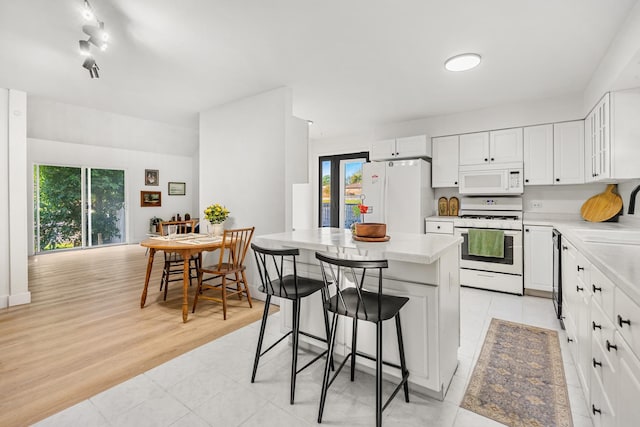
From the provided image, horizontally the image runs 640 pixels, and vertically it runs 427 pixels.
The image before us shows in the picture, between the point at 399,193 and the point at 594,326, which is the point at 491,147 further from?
the point at 594,326

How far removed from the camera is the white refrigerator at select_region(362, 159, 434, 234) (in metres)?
4.52

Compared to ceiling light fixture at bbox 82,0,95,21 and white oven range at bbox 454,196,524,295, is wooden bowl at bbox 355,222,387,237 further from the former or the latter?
ceiling light fixture at bbox 82,0,95,21

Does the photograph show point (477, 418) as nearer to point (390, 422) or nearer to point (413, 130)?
point (390, 422)

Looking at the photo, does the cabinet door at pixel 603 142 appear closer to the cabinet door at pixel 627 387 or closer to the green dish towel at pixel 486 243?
the green dish towel at pixel 486 243

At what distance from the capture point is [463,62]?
9.37 ft

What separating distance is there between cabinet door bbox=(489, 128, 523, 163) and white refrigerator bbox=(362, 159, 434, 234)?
0.90 meters

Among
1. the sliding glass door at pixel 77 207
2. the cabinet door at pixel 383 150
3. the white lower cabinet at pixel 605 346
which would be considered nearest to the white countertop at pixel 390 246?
the white lower cabinet at pixel 605 346

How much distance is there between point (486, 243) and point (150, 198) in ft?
25.8

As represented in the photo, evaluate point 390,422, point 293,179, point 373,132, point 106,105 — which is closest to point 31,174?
point 106,105

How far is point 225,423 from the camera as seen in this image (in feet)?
5.39

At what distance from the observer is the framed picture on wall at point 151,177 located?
800 cm

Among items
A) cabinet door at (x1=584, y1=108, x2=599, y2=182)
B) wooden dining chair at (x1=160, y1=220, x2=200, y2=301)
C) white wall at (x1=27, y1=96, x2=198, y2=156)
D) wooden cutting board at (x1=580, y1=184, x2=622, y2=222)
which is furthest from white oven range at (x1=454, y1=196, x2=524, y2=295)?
white wall at (x1=27, y1=96, x2=198, y2=156)

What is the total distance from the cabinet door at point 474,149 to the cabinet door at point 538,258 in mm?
1132

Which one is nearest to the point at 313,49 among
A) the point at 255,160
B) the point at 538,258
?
the point at 255,160
